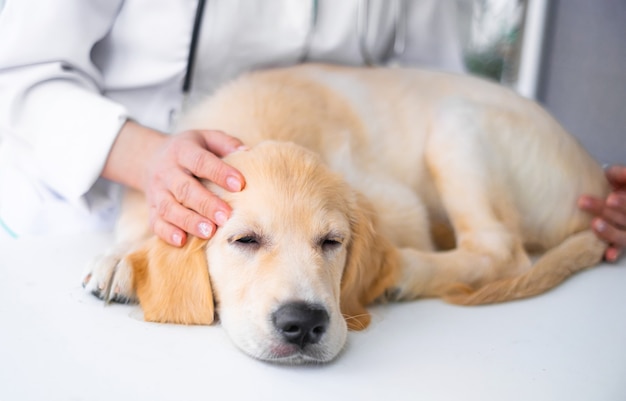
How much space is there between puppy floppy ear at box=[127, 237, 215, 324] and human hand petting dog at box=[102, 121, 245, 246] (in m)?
0.04

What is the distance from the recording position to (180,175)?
1.70 metres

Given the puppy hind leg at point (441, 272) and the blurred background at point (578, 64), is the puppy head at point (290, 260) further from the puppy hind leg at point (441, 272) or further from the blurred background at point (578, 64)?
the blurred background at point (578, 64)

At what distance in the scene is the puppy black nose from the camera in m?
1.39

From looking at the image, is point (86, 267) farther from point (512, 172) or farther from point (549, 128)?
point (549, 128)

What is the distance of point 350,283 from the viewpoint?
1743mm

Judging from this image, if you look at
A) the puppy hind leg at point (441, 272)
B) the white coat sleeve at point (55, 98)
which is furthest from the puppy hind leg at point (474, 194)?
the white coat sleeve at point (55, 98)

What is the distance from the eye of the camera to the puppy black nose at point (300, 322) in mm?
1389

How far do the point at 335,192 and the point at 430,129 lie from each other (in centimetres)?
89

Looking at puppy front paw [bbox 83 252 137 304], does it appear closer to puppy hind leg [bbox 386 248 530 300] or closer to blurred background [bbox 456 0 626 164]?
puppy hind leg [bbox 386 248 530 300]

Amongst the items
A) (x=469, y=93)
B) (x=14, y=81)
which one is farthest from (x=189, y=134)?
(x=469, y=93)

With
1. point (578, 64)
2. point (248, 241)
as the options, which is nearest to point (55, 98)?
point (248, 241)

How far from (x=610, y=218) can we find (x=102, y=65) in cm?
187

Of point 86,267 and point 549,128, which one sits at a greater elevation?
point 549,128

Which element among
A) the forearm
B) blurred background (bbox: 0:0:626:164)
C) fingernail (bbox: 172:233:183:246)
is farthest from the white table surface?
blurred background (bbox: 0:0:626:164)
